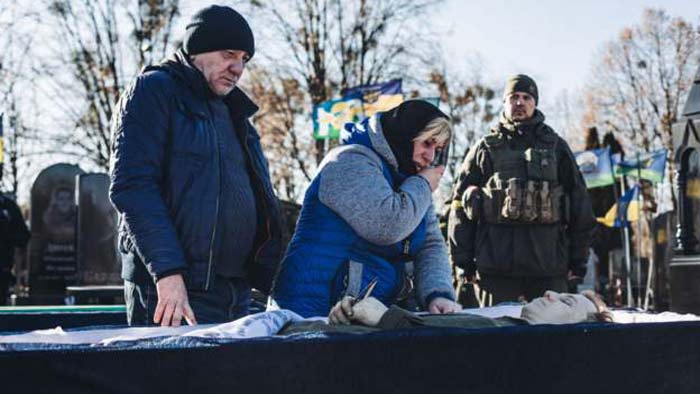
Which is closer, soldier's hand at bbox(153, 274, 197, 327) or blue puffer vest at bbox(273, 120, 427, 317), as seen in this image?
soldier's hand at bbox(153, 274, 197, 327)

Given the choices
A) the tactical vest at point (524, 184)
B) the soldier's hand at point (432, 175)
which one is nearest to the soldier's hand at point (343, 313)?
the soldier's hand at point (432, 175)

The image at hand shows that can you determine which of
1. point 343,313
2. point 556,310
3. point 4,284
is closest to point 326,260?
point 343,313

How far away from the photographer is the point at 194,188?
11.3 ft

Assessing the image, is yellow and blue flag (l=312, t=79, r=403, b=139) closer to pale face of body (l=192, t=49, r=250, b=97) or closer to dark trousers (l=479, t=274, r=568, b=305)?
dark trousers (l=479, t=274, r=568, b=305)

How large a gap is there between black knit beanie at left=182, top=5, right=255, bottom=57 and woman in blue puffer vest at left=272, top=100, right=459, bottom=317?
537mm

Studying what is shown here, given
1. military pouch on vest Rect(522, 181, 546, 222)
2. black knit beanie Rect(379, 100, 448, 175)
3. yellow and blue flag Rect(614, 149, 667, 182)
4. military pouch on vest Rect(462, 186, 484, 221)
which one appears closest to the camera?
black knit beanie Rect(379, 100, 448, 175)

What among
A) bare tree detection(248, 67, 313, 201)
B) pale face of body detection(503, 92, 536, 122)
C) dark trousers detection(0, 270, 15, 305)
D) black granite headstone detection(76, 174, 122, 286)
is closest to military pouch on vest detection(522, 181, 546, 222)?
pale face of body detection(503, 92, 536, 122)

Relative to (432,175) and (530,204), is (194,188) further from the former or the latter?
(530,204)

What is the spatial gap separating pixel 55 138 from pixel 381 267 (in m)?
26.4

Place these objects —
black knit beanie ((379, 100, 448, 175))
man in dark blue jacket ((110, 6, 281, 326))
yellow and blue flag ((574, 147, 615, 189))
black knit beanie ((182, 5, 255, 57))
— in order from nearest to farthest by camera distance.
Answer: man in dark blue jacket ((110, 6, 281, 326)) < black knit beanie ((182, 5, 255, 57)) < black knit beanie ((379, 100, 448, 175)) < yellow and blue flag ((574, 147, 615, 189))

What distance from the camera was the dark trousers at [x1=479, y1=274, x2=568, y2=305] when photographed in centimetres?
621

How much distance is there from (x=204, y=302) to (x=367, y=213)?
651 millimetres

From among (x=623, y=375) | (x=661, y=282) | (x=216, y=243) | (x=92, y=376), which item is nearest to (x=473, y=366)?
(x=623, y=375)

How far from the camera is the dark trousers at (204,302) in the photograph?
3.41 m
